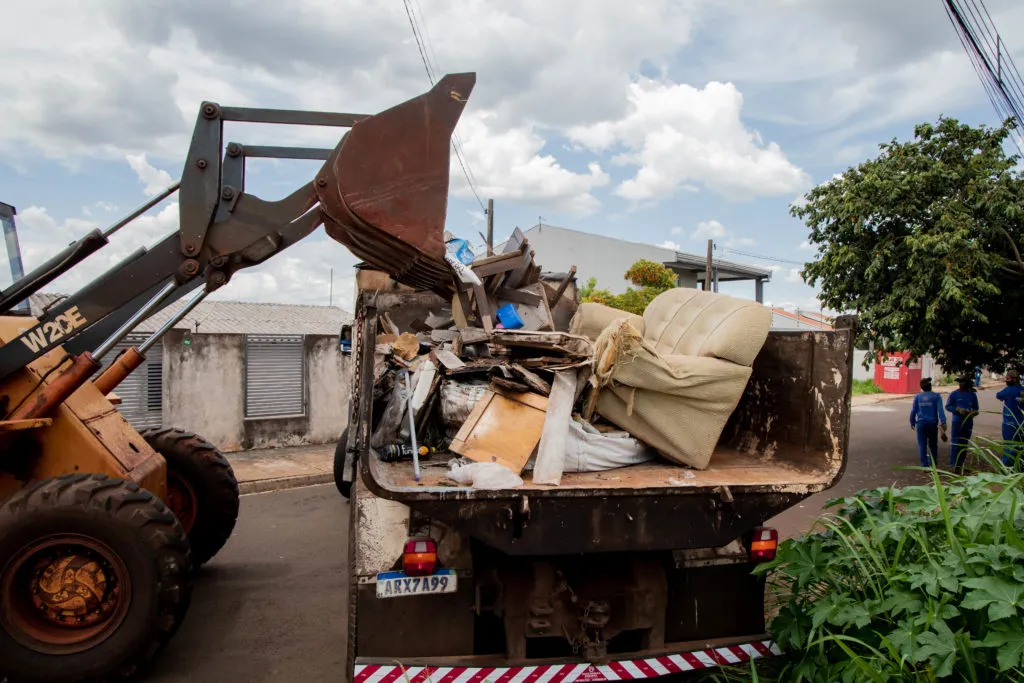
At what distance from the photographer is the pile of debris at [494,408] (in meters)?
3.15

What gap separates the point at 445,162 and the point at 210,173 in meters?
1.39

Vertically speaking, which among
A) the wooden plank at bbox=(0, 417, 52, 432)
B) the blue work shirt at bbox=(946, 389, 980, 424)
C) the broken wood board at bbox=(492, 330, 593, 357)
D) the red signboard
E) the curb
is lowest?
the curb

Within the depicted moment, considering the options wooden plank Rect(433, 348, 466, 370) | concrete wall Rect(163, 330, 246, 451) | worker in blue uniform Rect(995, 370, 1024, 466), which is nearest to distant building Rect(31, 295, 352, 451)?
concrete wall Rect(163, 330, 246, 451)

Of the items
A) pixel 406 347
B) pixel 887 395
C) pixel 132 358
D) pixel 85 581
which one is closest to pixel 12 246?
pixel 132 358

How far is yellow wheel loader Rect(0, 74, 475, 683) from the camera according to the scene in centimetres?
349

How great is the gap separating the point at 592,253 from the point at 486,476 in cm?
2668

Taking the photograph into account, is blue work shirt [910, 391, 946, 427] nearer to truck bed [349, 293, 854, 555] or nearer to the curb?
truck bed [349, 293, 854, 555]

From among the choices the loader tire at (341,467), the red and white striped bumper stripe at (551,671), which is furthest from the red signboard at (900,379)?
the red and white striped bumper stripe at (551,671)

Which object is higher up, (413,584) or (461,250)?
(461,250)

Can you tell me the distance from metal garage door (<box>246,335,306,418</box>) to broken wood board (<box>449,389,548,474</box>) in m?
8.42

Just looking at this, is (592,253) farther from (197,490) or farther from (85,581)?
(85,581)

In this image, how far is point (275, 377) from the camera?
11102 millimetres

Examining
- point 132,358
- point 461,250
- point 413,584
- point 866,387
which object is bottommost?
point 866,387

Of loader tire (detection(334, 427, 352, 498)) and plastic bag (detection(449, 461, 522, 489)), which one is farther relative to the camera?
loader tire (detection(334, 427, 352, 498))
